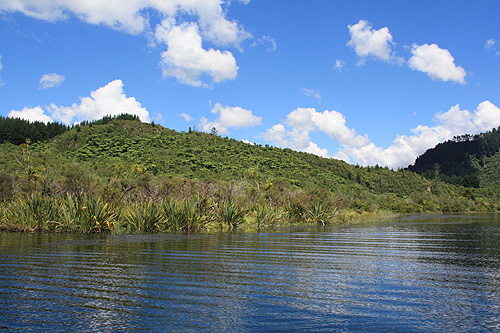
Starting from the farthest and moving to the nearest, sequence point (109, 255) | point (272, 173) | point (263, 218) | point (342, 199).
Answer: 1. point (272, 173)
2. point (342, 199)
3. point (263, 218)
4. point (109, 255)

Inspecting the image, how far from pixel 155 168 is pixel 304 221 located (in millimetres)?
45725

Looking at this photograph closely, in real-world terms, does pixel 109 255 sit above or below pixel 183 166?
below

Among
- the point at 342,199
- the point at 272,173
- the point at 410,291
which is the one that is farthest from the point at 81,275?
the point at 272,173

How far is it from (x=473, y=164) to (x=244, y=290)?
173004mm

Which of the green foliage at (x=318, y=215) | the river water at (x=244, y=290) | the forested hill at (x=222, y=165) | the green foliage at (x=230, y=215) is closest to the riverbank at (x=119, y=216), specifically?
the green foliage at (x=230, y=215)

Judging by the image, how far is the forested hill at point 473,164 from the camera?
12462cm

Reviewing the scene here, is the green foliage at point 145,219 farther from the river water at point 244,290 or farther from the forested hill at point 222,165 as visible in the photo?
the forested hill at point 222,165

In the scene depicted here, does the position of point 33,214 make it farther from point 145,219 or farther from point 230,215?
point 230,215

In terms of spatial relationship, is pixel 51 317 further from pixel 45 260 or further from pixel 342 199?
pixel 342 199

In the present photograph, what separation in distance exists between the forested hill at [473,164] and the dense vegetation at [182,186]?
2080 centimetres

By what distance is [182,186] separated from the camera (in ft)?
121

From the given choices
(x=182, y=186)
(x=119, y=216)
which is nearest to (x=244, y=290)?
(x=119, y=216)

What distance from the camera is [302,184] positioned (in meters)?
73.3

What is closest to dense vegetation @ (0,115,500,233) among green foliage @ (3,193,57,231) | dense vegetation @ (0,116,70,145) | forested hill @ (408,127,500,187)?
green foliage @ (3,193,57,231)
